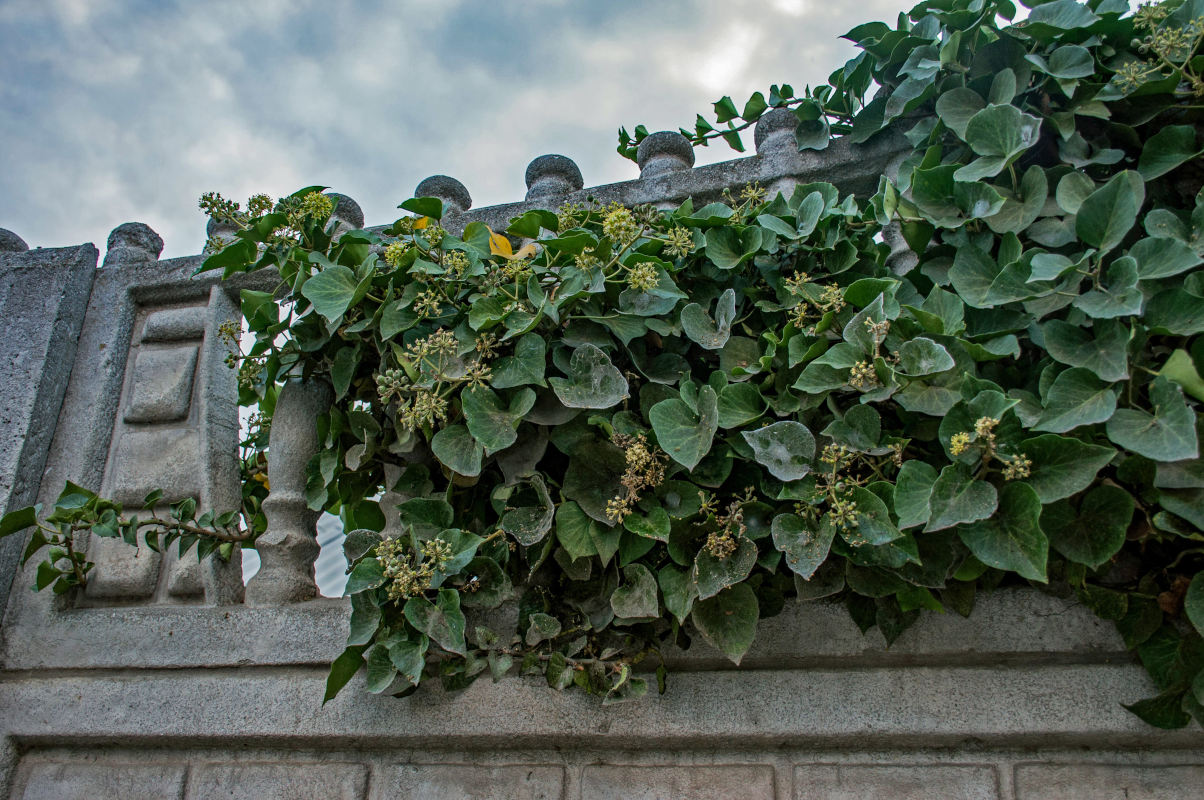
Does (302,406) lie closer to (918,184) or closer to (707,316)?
(707,316)

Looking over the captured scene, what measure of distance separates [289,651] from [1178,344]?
157 cm

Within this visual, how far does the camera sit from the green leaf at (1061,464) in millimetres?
1038

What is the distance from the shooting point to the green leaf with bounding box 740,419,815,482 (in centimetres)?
117

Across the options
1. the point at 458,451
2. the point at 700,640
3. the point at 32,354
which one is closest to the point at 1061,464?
the point at 700,640

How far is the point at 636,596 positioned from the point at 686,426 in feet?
0.89

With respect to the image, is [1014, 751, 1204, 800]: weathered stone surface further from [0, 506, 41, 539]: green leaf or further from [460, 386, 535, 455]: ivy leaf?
[0, 506, 41, 539]: green leaf

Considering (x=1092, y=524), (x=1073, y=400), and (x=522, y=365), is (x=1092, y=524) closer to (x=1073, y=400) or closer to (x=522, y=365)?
(x=1073, y=400)

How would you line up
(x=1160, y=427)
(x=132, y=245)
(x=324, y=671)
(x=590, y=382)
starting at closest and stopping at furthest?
1. (x=1160, y=427)
2. (x=590, y=382)
3. (x=324, y=671)
4. (x=132, y=245)

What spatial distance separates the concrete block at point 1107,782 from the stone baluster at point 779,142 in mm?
1156

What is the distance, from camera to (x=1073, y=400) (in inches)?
43.3

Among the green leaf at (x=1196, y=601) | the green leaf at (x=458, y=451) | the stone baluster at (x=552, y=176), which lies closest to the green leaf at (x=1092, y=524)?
the green leaf at (x=1196, y=601)

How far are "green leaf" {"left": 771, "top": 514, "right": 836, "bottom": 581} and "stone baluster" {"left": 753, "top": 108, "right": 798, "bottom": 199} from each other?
0.83m

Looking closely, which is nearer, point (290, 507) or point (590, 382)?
point (590, 382)

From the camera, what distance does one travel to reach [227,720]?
4.89 ft
